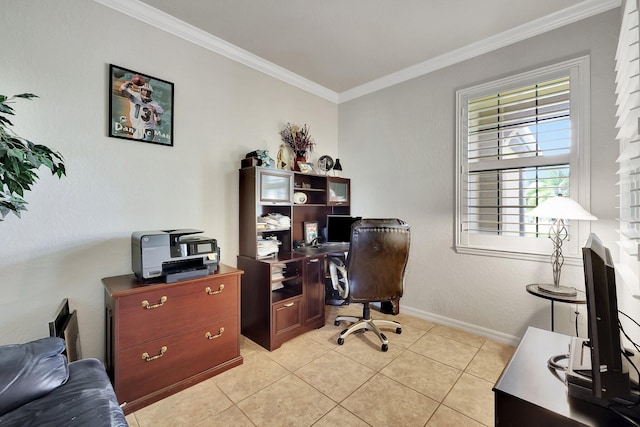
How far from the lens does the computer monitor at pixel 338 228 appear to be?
3.43 metres

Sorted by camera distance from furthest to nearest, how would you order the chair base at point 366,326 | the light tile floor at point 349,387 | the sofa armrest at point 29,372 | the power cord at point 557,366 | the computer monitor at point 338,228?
the computer monitor at point 338,228, the chair base at point 366,326, the light tile floor at point 349,387, the sofa armrest at point 29,372, the power cord at point 557,366

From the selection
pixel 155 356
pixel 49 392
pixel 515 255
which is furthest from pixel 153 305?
pixel 515 255

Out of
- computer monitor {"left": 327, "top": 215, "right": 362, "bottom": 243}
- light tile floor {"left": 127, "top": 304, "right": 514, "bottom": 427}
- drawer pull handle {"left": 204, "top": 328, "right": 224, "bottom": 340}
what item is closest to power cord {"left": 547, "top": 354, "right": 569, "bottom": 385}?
light tile floor {"left": 127, "top": 304, "right": 514, "bottom": 427}

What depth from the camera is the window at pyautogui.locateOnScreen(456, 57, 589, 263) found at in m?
2.20

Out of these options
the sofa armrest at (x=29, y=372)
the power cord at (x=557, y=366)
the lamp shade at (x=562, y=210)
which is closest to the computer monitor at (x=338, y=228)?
the lamp shade at (x=562, y=210)

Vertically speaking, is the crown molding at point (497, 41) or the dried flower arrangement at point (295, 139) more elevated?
the crown molding at point (497, 41)

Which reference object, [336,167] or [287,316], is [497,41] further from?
[287,316]

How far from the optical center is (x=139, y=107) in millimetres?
2178

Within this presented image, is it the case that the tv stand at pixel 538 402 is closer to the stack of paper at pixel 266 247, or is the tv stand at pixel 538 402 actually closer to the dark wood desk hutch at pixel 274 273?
the dark wood desk hutch at pixel 274 273

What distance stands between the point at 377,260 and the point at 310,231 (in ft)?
3.76

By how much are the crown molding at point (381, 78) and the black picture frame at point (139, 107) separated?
475 millimetres

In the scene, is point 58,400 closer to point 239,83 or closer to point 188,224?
point 188,224

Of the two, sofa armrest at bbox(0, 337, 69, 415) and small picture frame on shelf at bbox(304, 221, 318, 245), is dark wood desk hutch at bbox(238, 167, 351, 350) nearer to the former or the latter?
small picture frame on shelf at bbox(304, 221, 318, 245)

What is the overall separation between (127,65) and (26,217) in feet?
4.24
